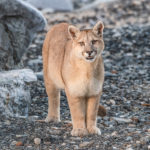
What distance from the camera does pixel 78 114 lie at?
745cm

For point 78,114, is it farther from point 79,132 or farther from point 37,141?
point 37,141

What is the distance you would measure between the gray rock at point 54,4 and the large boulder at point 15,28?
1311 cm

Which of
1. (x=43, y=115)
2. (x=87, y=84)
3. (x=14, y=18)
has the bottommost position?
(x=43, y=115)

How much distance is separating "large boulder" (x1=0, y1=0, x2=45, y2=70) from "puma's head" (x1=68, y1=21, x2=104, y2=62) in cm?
261

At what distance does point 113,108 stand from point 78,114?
2.10 meters

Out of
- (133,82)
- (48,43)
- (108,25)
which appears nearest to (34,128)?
(48,43)

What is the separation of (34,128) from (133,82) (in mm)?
4267

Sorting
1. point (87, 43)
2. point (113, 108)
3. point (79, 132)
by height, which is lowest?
point (113, 108)

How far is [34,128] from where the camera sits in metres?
7.75

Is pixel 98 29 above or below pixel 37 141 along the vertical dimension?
above

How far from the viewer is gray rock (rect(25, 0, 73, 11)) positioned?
76.1ft

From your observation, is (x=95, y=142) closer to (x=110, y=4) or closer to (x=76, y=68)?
(x=76, y=68)

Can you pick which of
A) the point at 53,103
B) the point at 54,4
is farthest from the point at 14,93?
the point at 54,4

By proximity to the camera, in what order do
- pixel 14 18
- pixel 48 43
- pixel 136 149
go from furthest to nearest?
pixel 14 18, pixel 48 43, pixel 136 149
